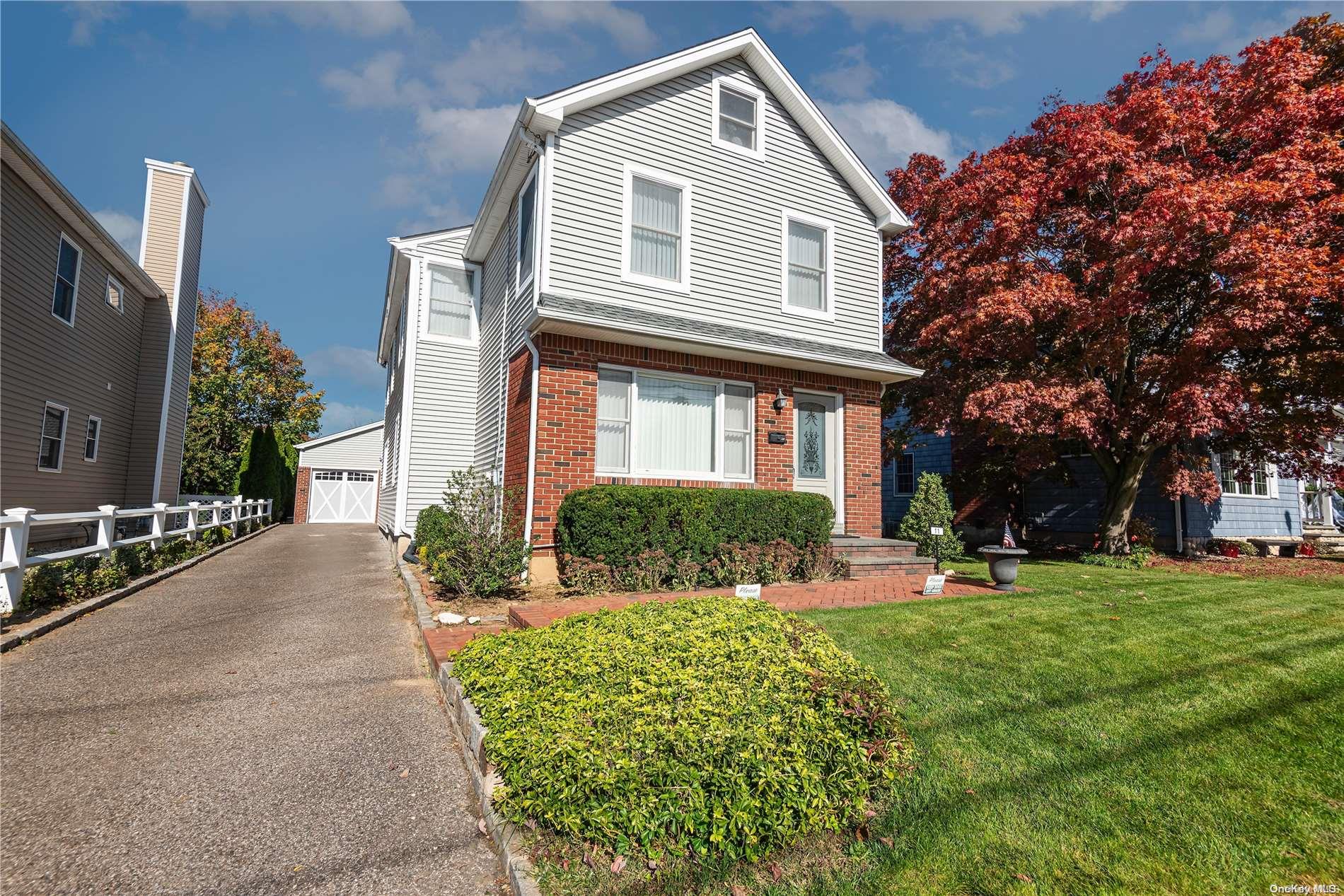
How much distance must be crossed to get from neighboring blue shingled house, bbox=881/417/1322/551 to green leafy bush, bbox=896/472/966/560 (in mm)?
5464

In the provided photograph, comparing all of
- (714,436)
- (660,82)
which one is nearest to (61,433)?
(714,436)

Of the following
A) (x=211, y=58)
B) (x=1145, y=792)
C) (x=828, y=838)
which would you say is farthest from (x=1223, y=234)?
(x=211, y=58)

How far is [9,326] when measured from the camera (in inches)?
429

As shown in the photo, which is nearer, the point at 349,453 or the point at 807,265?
the point at 807,265

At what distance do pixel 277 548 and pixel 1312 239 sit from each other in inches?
864

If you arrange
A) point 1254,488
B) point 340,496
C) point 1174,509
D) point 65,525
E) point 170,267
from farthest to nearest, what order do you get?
point 340,496 → point 1254,488 → point 170,267 → point 1174,509 → point 65,525

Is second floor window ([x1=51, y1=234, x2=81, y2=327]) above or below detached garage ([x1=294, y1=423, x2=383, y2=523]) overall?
above

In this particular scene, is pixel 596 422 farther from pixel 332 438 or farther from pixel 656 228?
pixel 332 438

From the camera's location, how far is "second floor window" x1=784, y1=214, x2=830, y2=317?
11562 millimetres

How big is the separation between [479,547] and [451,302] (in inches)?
326

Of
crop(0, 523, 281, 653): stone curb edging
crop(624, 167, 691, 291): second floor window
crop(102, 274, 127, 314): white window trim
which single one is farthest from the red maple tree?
crop(102, 274, 127, 314): white window trim

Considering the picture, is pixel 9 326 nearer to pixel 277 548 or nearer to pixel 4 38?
pixel 4 38

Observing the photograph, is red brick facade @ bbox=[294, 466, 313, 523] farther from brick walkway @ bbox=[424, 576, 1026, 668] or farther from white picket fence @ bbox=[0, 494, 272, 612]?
brick walkway @ bbox=[424, 576, 1026, 668]

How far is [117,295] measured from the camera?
1498 cm
